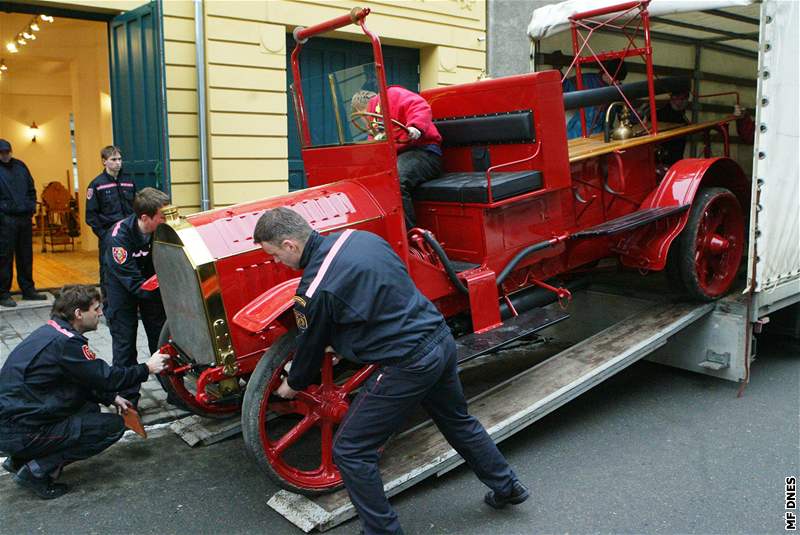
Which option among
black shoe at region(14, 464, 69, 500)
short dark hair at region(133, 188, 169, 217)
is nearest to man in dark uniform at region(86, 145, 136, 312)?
short dark hair at region(133, 188, 169, 217)

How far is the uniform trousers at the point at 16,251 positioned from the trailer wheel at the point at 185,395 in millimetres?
3852

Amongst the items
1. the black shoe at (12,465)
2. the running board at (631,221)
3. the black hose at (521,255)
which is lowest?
the black shoe at (12,465)

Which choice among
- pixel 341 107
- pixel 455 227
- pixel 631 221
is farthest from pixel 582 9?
pixel 341 107

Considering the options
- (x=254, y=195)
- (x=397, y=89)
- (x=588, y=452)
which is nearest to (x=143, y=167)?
(x=254, y=195)

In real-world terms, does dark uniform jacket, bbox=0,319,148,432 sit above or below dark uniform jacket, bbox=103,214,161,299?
below

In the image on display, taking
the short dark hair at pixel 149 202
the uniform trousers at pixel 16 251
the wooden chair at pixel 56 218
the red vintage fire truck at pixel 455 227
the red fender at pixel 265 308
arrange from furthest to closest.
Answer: the wooden chair at pixel 56 218 < the uniform trousers at pixel 16 251 < the short dark hair at pixel 149 202 < the red vintage fire truck at pixel 455 227 < the red fender at pixel 265 308

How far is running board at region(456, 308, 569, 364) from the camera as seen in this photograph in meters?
4.40

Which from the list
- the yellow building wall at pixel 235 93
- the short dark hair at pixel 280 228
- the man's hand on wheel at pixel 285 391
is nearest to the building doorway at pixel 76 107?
the yellow building wall at pixel 235 93

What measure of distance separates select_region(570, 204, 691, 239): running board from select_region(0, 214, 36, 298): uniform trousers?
19.2ft

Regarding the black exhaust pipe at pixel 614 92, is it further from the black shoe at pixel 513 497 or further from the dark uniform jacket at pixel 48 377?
the dark uniform jacket at pixel 48 377

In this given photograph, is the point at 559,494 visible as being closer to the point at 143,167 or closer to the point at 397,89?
the point at 397,89

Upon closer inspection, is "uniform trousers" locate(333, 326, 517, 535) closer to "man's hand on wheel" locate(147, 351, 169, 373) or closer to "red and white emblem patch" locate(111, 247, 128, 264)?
"man's hand on wheel" locate(147, 351, 169, 373)

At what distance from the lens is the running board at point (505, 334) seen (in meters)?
4.40

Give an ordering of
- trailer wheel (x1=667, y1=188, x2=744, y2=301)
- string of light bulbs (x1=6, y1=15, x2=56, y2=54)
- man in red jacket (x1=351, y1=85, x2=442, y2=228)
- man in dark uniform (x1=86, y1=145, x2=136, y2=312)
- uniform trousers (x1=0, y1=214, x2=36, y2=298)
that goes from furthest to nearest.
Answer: string of light bulbs (x1=6, y1=15, x2=56, y2=54) → uniform trousers (x1=0, y1=214, x2=36, y2=298) → man in dark uniform (x1=86, y1=145, x2=136, y2=312) → trailer wheel (x1=667, y1=188, x2=744, y2=301) → man in red jacket (x1=351, y1=85, x2=442, y2=228)
